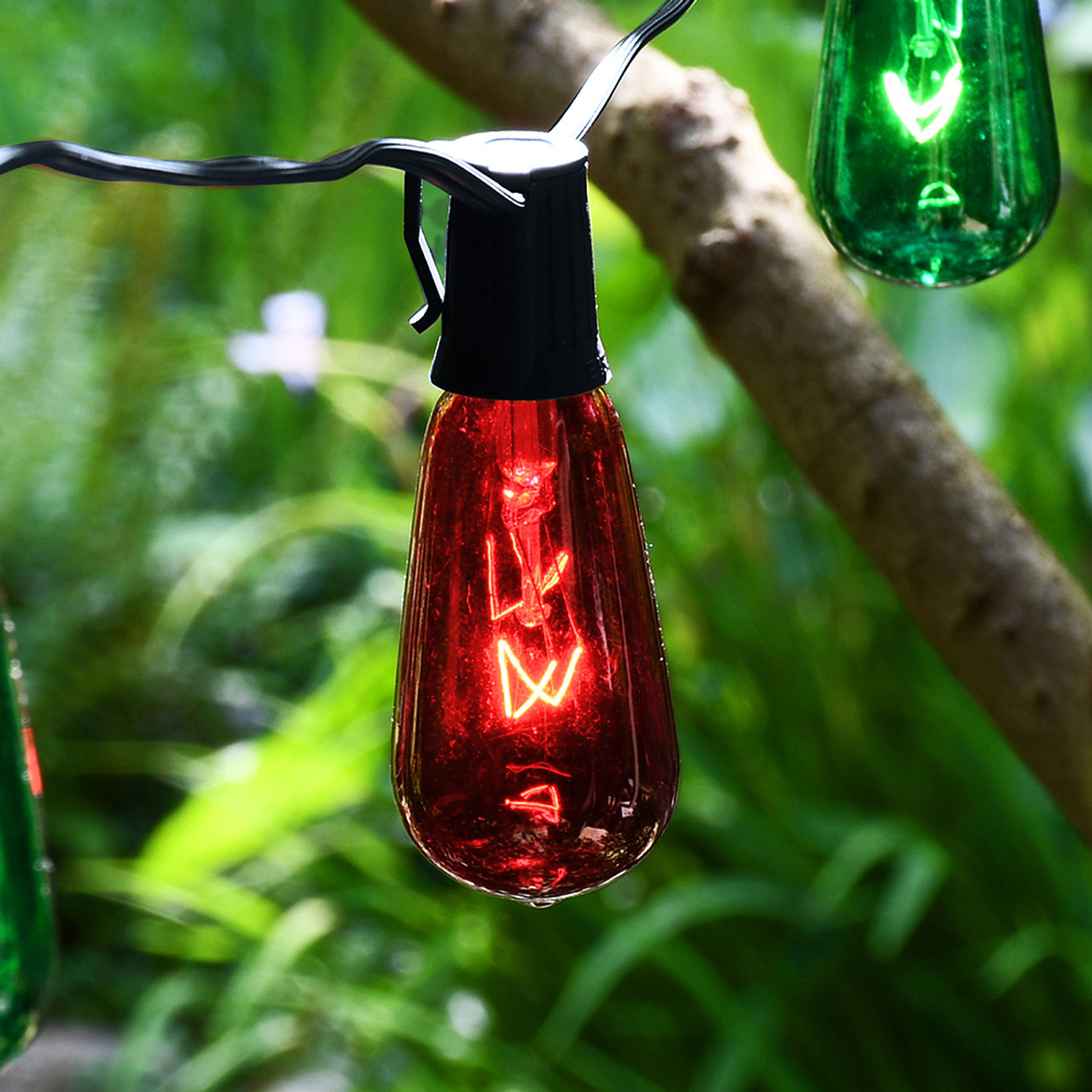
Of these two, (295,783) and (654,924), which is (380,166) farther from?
(295,783)

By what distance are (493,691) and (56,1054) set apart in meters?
1.26

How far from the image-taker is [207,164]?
0.17m

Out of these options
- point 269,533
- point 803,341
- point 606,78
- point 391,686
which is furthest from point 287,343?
point 606,78

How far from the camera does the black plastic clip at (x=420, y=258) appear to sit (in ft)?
0.71

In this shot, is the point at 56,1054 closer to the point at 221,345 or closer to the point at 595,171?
the point at 221,345

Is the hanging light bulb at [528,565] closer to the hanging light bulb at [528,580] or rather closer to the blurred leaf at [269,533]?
the hanging light bulb at [528,580]

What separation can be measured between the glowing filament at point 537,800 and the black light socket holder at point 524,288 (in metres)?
0.06

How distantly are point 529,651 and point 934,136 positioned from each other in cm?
15

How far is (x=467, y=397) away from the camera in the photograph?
0.74 ft

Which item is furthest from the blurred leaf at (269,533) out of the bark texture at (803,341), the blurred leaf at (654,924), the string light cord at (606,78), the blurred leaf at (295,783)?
the string light cord at (606,78)

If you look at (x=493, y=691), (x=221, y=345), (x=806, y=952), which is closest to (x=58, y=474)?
(x=221, y=345)

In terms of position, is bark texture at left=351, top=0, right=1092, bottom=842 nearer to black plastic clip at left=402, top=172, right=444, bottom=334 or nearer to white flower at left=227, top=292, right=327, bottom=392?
black plastic clip at left=402, top=172, right=444, bottom=334

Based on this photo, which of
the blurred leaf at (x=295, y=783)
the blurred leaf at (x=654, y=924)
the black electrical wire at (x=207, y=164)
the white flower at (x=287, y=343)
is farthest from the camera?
the white flower at (x=287, y=343)

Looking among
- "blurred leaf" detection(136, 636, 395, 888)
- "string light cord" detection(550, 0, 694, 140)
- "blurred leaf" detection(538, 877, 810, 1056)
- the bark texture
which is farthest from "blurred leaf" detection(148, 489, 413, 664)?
"string light cord" detection(550, 0, 694, 140)
